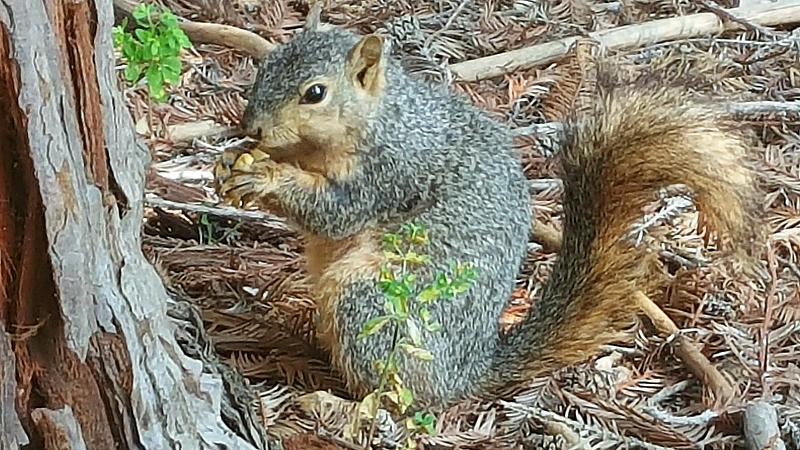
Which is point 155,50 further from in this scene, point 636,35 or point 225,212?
point 636,35

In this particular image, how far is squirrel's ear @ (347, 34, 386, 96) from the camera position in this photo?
6.50 feet

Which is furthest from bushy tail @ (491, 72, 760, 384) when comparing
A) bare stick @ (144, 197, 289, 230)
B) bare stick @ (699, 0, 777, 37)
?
bare stick @ (699, 0, 777, 37)

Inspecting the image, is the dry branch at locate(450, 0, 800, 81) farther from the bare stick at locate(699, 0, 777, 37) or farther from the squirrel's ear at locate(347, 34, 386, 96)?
the squirrel's ear at locate(347, 34, 386, 96)

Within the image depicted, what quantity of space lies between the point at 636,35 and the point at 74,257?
2238mm

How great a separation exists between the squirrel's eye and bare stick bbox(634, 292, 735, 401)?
683 millimetres

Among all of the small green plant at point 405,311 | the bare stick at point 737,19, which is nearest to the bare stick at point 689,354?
the small green plant at point 405,311

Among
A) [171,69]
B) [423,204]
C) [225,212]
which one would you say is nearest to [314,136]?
[423,204]

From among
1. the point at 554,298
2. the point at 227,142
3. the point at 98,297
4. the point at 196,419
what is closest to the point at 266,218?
the point at 227,142

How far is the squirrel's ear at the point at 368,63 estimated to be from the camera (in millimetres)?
1982

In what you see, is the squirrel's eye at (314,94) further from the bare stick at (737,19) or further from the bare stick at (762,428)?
the bare stick at (737,19)

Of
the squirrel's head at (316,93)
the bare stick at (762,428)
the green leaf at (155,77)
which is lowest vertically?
the bare stick at (762,428)

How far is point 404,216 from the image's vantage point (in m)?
2.05

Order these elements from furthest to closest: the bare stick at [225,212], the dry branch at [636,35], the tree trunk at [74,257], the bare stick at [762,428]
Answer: the dry branch at [636,35], the bare stick at [225,212], the bare stick at [762,428], the tree trunk at [74,257]

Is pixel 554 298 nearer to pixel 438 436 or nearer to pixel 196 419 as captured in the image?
pixel 438 436
